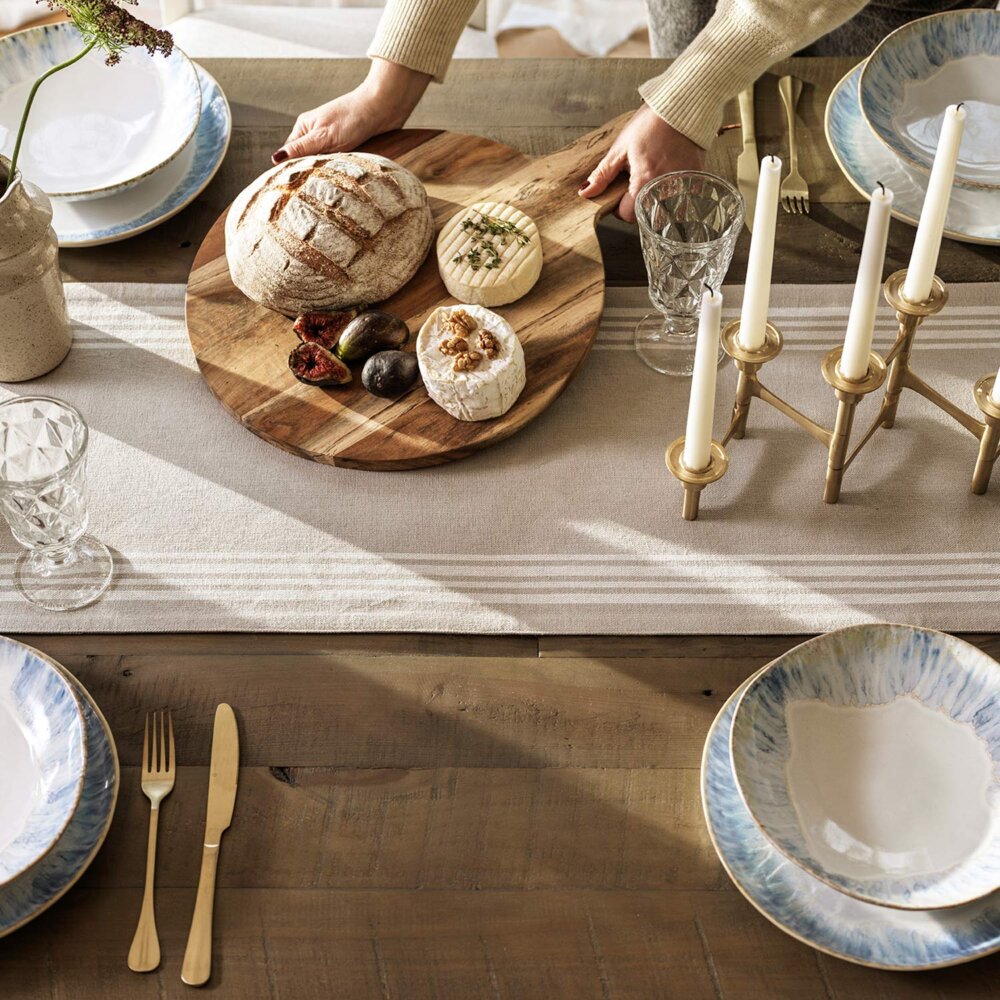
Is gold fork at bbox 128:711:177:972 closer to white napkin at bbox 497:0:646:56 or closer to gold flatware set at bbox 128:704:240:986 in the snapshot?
gold flatware set at bbox 128:704:240:986

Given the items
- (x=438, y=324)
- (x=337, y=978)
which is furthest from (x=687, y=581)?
(x=337, y=978)

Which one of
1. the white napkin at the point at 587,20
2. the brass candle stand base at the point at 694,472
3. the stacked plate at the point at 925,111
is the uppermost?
the stacked plate at the point at 925,111

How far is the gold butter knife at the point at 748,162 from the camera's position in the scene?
1810 mm

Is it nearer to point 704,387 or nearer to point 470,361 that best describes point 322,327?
point 470,361

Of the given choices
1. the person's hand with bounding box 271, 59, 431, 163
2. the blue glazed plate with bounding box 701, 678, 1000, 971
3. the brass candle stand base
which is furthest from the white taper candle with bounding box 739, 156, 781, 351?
the person's hand with bounding box 271, 59, 431, 163

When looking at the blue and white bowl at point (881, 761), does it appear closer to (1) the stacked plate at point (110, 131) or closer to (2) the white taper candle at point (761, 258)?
(2) the white taper candle at point (761, 258)

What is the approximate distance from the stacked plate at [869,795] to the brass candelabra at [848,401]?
0.27 m

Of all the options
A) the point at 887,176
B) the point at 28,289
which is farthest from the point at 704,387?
the point at 28,289

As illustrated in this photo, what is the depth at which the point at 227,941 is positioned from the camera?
112cm

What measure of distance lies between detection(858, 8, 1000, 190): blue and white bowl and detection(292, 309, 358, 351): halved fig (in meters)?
0.86

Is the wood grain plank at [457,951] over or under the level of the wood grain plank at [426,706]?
under

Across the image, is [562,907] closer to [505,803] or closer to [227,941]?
[505,803]

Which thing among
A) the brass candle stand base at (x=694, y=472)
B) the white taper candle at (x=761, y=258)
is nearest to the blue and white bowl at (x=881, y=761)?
→ the brass candle stand base at (x=694, y=472)

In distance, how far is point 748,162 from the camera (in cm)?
185
